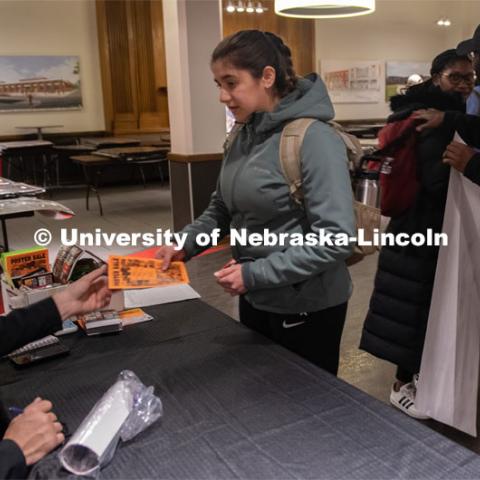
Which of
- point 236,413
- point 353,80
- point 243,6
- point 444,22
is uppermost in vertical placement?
point 243,6

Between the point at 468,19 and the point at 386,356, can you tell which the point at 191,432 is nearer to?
the point at 386,356

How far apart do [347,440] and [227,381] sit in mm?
351

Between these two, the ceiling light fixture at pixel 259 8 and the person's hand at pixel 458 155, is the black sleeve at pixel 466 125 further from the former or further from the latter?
the ceiling light fixture at pixel 259 8

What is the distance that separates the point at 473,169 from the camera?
6.16 ft

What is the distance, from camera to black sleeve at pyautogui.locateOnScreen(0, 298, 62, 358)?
1.31 metres

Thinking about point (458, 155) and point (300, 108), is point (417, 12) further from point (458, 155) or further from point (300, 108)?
point (300, 108)

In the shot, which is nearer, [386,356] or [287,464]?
[287,464]

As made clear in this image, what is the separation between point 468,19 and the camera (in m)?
9.95

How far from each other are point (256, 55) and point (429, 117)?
0.89m

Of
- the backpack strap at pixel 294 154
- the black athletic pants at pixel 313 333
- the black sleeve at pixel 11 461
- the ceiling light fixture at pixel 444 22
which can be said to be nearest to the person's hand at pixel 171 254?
the black athletic pants at pixel 313 333

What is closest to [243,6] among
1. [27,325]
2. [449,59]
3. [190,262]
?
[190,262]

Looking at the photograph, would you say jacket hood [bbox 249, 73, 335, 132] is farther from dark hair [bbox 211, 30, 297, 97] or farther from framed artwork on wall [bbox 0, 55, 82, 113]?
framed artwork on wall [bbox 0, 55, 82, 113]

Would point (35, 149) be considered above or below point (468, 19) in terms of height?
below

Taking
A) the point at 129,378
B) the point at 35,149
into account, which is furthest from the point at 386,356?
the point at 35,149
